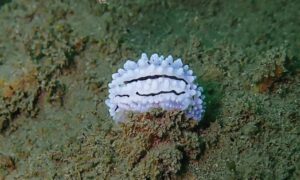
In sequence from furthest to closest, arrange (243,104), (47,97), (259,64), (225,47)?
(225,47) < (47,97) < (259,64) < (243,104)

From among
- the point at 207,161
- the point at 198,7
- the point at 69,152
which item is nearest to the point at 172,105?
the point at 207,161

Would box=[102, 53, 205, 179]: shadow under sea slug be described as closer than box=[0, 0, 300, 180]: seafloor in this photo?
Yes

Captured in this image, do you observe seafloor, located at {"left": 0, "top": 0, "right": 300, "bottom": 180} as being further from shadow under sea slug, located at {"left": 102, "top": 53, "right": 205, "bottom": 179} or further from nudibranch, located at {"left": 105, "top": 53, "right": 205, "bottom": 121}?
nudibranch, located at {"left": 105, "top": 53, "right": 205, "bottom": 121}

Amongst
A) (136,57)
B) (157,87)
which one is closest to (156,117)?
(157,87)

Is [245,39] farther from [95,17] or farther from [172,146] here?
[172,146]

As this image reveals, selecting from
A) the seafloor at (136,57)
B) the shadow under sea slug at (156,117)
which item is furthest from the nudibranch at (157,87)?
the seafloor at (136,57)

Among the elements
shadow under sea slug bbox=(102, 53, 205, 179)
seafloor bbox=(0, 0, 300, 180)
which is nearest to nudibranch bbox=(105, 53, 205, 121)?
shadow under sea slug bbox=(102, 53, 205, 179)

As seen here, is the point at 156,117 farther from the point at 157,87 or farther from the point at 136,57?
the point at 136,57
